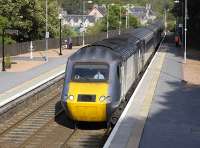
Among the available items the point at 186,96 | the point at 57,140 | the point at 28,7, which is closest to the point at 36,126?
the point at 57,140

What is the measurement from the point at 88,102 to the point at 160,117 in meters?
3.51

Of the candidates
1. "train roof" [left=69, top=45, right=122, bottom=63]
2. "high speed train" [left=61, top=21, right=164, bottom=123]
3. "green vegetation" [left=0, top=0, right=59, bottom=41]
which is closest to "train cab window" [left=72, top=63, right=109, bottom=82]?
"high speed train" [left=61, top=21, right=164, bottom=123]

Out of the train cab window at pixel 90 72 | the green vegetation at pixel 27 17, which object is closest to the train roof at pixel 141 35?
the train cab window at pixel 90 72

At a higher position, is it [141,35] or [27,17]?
[27,17]

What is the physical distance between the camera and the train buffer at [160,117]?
15.2 meters

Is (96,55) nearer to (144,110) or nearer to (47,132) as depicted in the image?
(47,132)

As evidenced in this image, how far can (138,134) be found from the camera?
15961 millimetres

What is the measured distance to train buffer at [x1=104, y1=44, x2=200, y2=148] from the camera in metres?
15.2

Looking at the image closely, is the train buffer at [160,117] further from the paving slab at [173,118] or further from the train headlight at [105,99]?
the train headlight at [105,99]

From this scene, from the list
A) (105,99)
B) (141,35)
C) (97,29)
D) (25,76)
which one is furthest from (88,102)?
(97,29)

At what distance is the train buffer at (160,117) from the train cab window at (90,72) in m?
1.71

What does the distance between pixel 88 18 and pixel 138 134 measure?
130061 millimetres

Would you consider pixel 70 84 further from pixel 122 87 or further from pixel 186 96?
pixel 186 96

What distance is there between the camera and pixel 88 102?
1650 centimetres
